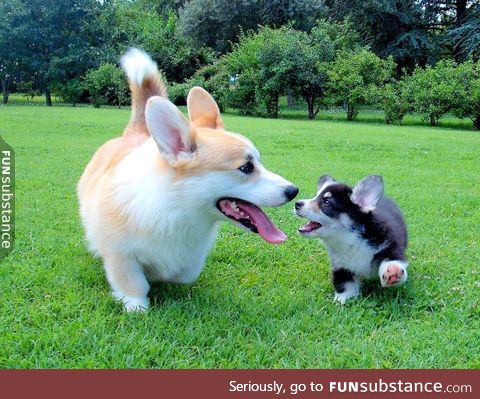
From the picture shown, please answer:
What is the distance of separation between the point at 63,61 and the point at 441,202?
82.8ft

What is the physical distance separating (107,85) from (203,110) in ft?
80.9

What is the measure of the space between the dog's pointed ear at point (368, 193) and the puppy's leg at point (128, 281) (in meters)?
1.32

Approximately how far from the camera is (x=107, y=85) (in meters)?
26.1

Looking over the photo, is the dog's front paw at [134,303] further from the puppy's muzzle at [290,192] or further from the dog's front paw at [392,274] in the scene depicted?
the dog's front paw at [392,274]

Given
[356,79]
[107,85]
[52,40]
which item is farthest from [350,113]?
[52,40]

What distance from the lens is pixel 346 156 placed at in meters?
8.67

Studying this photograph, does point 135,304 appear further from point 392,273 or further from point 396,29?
point 396,29

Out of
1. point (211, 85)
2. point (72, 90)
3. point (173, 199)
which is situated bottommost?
point (72, 90)

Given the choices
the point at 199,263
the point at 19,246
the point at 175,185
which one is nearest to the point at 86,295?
the point at 199,263

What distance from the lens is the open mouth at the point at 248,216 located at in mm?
2518

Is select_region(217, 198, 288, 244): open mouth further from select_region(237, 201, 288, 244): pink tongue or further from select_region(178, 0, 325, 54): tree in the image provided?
A: select_region(178, 0, 325, 54): tree

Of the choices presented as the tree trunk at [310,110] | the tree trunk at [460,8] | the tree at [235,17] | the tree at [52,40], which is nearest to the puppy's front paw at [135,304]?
the tree trunk at [310,110]
